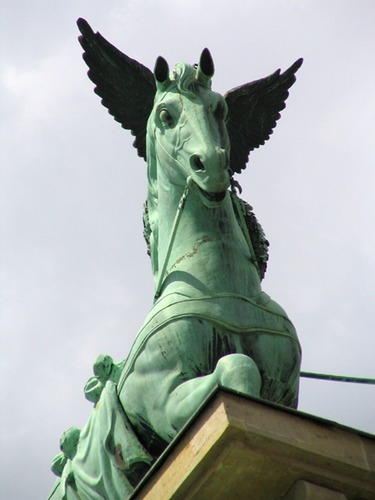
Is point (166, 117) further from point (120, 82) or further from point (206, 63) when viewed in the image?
point (120, 82)

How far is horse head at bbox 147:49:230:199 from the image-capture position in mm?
8922

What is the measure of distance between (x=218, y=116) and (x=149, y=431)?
207cm

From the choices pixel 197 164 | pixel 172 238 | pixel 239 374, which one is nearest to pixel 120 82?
pixel 172 238

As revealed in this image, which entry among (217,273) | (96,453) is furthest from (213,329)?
(96,453)

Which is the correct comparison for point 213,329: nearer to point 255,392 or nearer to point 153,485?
point 255,392

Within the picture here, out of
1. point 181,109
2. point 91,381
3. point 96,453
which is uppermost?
point 181,109

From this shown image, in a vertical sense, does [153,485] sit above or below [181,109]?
below

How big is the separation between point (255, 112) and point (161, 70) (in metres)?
1.59

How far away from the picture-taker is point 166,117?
9.52m

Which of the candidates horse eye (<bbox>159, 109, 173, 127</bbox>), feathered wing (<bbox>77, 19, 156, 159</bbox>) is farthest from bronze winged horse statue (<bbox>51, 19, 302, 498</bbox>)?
feathered wing (<bbox>77, 19, 156, 159</bbox>)

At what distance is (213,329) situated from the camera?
878 cm

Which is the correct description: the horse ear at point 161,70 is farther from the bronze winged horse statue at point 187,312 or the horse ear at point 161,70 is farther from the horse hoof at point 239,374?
the horse hoof at point 239,374

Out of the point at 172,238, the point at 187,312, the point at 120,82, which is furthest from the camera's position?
the point at 120,82

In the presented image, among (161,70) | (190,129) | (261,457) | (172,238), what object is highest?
(161,70)
